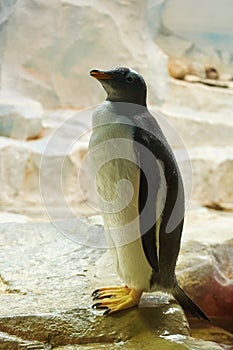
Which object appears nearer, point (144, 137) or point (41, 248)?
point (144, 137)

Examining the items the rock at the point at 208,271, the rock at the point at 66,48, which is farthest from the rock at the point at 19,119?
the rock at the point at 208,271

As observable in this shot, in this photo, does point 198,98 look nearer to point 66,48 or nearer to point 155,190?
point 66,48

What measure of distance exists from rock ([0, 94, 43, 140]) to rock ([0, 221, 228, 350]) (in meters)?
1.55

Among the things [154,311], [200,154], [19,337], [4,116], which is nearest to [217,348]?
[154,311]

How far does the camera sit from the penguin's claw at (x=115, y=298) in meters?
1.31

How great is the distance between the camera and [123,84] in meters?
1.28

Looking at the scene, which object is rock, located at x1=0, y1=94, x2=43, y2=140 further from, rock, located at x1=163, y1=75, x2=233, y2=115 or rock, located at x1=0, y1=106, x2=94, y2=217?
rock, located at x1=163, y1=75, x2=233, y2=115

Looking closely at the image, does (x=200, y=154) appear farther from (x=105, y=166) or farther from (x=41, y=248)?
(x=105, y=166)

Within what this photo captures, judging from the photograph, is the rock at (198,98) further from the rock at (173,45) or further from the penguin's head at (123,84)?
the penguin's head at (123,84)

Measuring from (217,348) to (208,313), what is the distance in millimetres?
624

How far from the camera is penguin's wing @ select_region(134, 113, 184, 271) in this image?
1245mm

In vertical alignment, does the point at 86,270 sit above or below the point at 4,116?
above

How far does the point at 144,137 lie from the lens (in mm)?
1251

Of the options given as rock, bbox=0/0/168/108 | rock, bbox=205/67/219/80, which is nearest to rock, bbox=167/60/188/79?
rock, bbox=205/67/219/80
